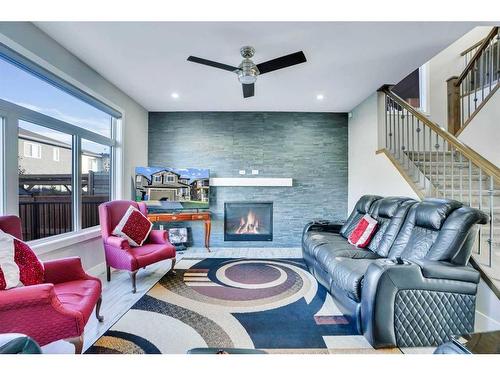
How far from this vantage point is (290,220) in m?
4.71

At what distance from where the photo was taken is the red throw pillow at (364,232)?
2.81 metres

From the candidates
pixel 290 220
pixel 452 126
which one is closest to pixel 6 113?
pixel 290 220

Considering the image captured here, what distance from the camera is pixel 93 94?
3.08 m

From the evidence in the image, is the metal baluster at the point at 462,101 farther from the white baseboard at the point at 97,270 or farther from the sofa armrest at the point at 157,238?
the white baseboard at the point at 97,270

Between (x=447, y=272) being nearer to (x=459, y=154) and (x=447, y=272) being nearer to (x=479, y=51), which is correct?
(x=459, y=154)

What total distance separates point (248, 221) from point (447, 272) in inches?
132

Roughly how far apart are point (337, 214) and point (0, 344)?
4717mm

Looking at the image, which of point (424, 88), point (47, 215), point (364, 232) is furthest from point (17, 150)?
point (424, 88)

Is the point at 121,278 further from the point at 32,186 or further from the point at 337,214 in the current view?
the point at 337,214

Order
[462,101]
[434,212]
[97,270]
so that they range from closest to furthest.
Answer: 1. [434,212]
2. [97,270]
3. [462,101]

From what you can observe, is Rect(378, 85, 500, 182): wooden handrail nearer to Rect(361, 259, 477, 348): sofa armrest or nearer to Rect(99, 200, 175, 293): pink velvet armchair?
Rect(361, 259, 477, 348): sofa armrest

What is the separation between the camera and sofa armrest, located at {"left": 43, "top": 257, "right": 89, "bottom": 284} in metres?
1.86

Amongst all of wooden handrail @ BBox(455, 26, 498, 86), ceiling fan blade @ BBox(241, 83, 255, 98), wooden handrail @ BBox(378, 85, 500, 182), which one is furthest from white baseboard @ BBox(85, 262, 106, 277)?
wooden handrail @ BBox(455, 26, 498, 86)
